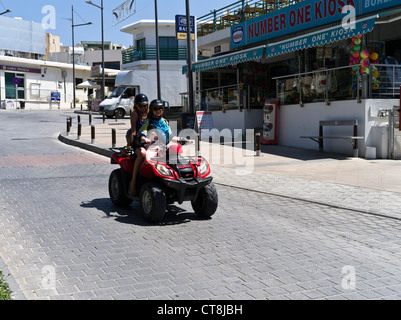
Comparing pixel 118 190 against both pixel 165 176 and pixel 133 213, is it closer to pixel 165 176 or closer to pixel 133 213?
pixel 133 213

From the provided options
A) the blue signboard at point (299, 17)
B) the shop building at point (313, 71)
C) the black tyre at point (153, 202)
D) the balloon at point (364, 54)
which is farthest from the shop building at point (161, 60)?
the black tyre at point (153, 202)

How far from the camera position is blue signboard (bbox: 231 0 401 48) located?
52.0 ft

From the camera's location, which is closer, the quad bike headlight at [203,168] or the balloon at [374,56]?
the quad bike headlight at [203,168]

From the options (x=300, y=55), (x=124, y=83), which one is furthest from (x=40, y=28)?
(x=300, y=55)

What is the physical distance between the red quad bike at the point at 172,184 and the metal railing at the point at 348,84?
8765 mm

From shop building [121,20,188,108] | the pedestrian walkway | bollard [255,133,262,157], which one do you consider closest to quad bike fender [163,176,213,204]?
the pedestrian walkway

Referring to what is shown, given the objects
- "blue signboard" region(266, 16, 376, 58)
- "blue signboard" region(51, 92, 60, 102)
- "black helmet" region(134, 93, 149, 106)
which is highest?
"blue signboard" region(51, 92, 60, 102)

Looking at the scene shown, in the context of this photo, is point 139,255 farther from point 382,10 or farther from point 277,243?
point 382,10

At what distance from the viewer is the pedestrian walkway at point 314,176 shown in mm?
8375

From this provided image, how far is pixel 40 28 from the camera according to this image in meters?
62.0

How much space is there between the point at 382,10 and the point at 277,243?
39.9 feet

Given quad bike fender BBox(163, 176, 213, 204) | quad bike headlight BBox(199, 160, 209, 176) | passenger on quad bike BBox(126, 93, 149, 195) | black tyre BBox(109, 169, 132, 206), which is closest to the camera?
quad bike fender BBox(163, 176, 213, 204)

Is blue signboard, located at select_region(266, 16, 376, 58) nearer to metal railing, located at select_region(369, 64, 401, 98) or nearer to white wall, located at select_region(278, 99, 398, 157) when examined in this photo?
metal railing, located at select_region(369, 64, 401, 98)

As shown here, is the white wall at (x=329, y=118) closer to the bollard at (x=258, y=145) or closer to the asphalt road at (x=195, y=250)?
the bollard at (x=258, y=145)
